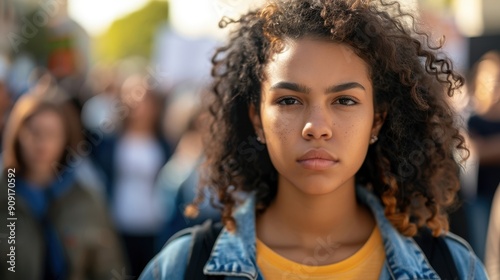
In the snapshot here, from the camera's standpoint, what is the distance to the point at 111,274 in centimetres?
420

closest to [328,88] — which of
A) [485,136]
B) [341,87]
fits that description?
[341,87]

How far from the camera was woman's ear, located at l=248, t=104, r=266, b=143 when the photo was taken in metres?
2.73

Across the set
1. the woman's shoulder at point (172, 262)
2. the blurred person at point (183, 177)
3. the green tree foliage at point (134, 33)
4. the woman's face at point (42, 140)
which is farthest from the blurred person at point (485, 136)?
the green tree foliage at point (134, 33)

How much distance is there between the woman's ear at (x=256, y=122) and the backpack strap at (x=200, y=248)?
33 cm

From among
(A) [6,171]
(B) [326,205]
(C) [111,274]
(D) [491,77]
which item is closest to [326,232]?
(B) [326,205]

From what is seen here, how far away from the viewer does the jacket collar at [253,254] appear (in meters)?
2.58

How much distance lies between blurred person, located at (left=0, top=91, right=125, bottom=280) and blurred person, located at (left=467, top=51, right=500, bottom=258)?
2528mm

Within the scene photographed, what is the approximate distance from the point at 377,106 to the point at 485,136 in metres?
3.35

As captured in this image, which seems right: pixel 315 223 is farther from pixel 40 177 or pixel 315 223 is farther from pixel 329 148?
pixel 40 177

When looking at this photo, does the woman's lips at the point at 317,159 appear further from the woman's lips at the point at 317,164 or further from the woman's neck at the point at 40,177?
the woman's neck at the point at 40,177

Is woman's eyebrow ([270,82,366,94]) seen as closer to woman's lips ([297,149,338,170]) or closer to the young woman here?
the young woman

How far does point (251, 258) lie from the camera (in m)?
2.61

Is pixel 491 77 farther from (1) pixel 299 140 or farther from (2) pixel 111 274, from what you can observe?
(1) pixel 299 140

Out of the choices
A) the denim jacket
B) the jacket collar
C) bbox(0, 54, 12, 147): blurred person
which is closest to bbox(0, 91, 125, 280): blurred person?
bbox(0, 54, 12, 147): blurred person
